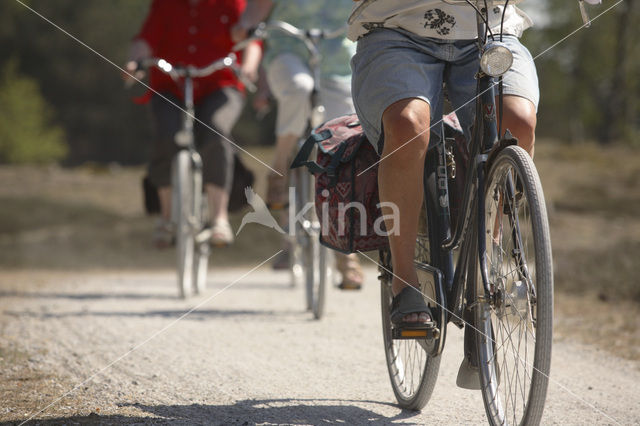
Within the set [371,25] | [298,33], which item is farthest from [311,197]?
[371,25]

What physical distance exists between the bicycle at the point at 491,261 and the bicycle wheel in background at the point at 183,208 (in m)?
3.09

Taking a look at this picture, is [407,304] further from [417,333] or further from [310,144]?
[310,144]

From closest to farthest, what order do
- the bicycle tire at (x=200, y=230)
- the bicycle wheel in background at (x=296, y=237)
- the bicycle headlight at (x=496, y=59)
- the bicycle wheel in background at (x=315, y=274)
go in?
the bicycle headlight at (x=496, y=59), the bicycle wheel in background at (x=315, y=274), the bicycle wheel in background at (x=296, y=237), the bicycle tire at (x=200, y=230)

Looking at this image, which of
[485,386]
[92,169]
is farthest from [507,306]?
[92,169]

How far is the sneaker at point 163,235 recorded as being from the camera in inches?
233

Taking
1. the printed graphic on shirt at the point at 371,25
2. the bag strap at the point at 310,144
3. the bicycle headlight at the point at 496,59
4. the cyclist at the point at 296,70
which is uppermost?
the cyclist at the point at 296,70

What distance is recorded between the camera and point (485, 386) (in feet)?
7.91

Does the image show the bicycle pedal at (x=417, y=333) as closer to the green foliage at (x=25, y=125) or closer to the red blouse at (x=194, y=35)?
the red blouse at (x=194, y=35)

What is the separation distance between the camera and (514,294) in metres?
2.26

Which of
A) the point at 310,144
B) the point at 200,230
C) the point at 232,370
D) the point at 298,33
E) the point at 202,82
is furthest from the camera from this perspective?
the point at 200,230

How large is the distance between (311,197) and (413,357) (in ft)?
7.53

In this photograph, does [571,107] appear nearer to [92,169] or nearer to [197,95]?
[92,169]

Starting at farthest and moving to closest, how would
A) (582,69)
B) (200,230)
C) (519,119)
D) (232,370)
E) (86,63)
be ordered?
(582,69) < (86,63) < (200,230) < (232,370) < (519,119)

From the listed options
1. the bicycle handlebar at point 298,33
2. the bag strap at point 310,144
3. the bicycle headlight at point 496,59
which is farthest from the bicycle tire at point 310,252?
the bicycle headlight at point 496,59
